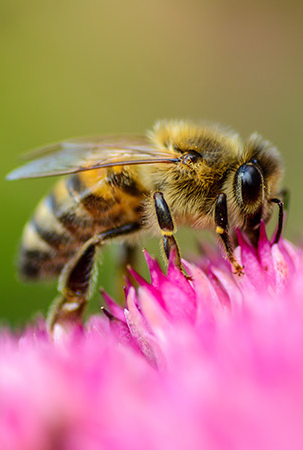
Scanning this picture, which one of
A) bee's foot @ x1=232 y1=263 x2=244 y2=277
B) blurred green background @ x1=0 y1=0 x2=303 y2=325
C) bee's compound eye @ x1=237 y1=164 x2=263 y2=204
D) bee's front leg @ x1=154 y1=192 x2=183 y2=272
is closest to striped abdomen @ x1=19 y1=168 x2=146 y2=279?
bee's front leg @ x1=154 y1=192 x2=183 y2=272

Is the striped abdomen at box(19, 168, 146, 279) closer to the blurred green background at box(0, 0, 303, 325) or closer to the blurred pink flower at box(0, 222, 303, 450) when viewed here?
the blurred pink flower at box(0, 222, 303, 450)

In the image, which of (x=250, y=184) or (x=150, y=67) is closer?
(x=250, y=184)

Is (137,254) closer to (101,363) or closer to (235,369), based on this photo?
(101,363)

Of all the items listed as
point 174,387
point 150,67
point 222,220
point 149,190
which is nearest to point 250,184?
point 222,220

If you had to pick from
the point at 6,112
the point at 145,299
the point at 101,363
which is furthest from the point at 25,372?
the point at 6,112

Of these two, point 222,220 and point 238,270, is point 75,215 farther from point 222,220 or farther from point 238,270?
point 238,270

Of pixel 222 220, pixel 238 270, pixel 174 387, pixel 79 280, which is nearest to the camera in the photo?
pixel 174 387
